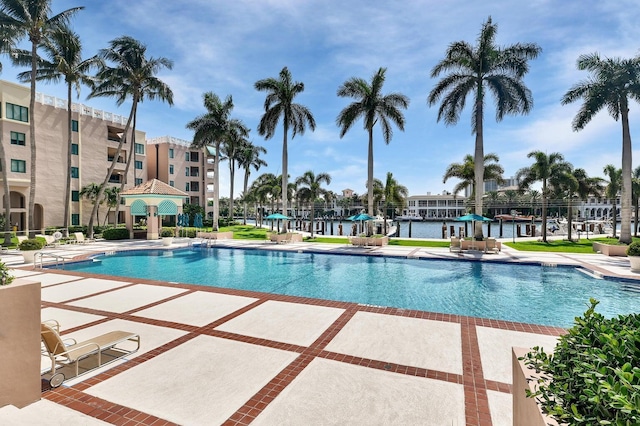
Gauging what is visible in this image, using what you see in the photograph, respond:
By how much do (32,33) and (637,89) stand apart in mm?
42143

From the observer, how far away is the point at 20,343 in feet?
13.6

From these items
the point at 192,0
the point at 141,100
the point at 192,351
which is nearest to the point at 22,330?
the point at 192,351

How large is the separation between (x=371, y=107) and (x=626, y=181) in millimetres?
17923

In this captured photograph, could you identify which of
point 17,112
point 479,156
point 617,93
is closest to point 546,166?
point 617,93

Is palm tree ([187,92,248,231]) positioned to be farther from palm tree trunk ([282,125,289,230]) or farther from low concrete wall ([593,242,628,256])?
low concrete wall ([593,242,628,256])

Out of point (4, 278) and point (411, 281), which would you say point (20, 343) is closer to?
point (4, 278)

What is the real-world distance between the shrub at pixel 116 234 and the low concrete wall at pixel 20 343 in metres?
28.2

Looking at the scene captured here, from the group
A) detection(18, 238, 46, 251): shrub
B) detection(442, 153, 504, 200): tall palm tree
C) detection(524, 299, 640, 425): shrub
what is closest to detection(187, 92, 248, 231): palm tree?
detection(18, 238, 46, 251): shrub

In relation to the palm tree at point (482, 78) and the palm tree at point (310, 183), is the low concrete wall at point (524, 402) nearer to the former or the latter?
the palm tree at point (482, 78)

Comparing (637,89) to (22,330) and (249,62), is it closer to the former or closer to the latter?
(249,62)

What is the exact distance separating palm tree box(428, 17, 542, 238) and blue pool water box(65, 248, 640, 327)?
8693 mm

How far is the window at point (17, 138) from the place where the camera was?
31700mm

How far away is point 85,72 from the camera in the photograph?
94.3 feet

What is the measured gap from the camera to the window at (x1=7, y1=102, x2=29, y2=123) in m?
31.4
